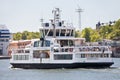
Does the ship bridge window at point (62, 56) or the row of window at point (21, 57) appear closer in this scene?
the ship bridge window at point (62, 56)

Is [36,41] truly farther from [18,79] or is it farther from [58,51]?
[18,79]

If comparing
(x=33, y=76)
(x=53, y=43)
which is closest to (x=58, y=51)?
(x=53, y=43)

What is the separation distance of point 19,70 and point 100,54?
11752 millimetres

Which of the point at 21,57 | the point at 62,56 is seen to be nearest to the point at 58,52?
the point at 62,56

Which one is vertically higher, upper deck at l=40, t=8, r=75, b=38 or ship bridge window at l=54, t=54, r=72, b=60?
upper deck at l=40, t=8, r=75, b=38

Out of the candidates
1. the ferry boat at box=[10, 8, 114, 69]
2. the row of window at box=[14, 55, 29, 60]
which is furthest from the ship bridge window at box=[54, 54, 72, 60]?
the row of window at box=[14, 55, 29, 60]

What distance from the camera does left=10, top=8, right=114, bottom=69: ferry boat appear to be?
98.1 metres

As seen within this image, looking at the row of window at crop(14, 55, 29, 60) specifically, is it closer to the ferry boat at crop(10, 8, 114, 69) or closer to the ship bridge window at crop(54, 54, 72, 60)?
the ferry boat at crop(10, 8, 114, 69)

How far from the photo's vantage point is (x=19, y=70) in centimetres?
10000

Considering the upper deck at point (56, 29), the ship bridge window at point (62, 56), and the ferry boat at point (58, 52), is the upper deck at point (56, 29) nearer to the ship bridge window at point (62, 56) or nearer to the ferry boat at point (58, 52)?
the ferry boat at point (58, 52)

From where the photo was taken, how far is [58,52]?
9900cm

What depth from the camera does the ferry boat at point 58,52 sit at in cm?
9806

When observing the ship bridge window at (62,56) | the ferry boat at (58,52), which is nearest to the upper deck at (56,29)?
the ferry boat at (58,52)

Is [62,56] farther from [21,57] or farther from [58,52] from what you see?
[21,57]
